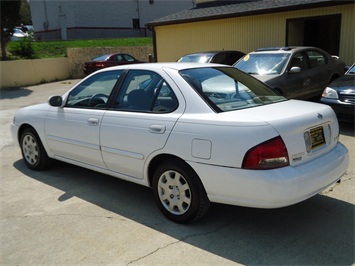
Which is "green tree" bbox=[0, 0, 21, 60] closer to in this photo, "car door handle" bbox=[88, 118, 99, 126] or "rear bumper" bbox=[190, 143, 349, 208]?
"car door handle" bbox=[88, 118, 99, 126]

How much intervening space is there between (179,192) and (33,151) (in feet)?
8.85

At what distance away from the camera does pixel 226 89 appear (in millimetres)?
3803

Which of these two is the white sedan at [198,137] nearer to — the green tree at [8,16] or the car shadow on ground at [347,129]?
the car shadow on ground at [347,129]

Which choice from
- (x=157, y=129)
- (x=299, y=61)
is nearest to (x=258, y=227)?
(x=157, y=129)

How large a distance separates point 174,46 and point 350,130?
35.9 ft

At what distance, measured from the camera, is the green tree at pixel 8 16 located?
17.4 meters

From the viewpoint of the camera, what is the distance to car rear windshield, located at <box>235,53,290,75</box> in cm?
812

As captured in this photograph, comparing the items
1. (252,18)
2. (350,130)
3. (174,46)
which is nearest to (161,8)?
(174,46)

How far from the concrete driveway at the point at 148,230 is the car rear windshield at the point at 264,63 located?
3.88 metres

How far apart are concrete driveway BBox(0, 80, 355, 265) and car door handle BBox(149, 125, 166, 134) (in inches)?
34.9

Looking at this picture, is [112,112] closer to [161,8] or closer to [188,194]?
[188,194]

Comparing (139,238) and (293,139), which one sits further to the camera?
(139,238)

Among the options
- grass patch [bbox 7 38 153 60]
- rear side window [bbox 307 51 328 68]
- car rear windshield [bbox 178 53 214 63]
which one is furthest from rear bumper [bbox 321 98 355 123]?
grass patch [bbox 7 38 153 60]

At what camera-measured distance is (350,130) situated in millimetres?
7051
